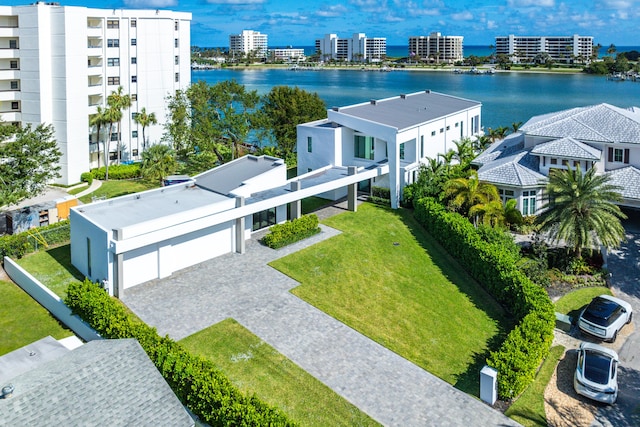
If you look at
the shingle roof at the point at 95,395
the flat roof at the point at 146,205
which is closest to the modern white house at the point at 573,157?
the flat roof at the point at 146,205

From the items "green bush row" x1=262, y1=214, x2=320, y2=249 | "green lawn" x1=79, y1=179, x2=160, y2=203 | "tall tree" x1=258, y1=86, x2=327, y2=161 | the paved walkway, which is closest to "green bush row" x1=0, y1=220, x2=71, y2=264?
the paved walkway

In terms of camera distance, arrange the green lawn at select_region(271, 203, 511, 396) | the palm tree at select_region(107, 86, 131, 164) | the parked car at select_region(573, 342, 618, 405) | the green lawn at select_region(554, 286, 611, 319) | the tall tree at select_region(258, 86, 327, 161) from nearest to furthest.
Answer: the parked car at select_region(573, 342, 618, 405) < the green lawn at select_region(271, 203, 511, 396) < the green lawn at select_region(554, 286, 611, 319) < the palm tree at select_region(107, 86, 131, 164) < the tall tree at select_region(258, 86, 327, 161)

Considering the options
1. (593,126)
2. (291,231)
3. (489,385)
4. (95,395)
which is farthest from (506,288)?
(593,126)

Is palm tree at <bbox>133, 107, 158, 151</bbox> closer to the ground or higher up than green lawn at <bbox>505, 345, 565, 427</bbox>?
higher up

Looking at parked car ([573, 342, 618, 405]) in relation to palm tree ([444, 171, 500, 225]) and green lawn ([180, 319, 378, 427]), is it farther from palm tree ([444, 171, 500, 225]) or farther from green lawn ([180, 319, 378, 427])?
palm tree ([444, 171, 500, 225])

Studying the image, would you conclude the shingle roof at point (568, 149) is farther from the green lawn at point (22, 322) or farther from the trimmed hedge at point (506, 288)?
the green lawn at point (22, 322)

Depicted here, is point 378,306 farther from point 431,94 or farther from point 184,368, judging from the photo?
point 431,94
